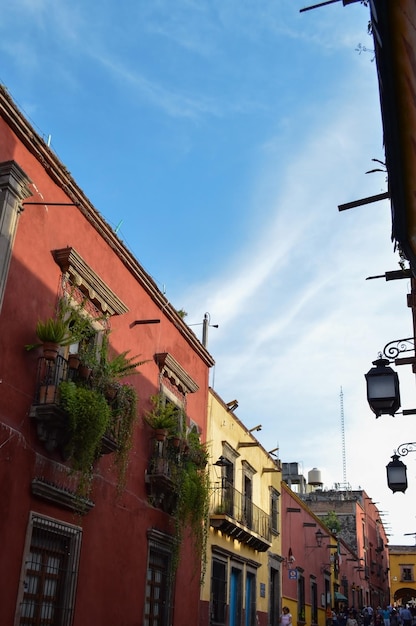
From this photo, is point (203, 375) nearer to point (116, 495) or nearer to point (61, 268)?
point (116, 495)

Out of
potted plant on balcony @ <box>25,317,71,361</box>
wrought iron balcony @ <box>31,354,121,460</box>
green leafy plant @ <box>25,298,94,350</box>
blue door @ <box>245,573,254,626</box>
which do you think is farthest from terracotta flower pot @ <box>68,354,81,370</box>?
blue door @ <box>245,573,254,626</box>

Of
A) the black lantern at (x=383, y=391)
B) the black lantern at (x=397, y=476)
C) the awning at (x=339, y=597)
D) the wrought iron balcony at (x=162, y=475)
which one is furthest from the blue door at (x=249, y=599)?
the awning at (x=339, y=597)

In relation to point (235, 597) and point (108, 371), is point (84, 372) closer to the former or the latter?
point (108, 371)

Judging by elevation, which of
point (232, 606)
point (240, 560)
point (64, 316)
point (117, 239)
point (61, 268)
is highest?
point (117, 239)

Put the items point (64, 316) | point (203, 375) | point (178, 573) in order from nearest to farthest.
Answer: point (64, 316) < point (178, 573) < point (203, 375)

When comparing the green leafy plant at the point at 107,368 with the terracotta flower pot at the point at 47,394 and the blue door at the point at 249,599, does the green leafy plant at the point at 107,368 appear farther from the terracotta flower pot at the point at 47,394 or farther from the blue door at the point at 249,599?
the blue door at the point at 249,599

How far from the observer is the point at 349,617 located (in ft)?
87.7

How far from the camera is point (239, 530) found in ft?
55.4

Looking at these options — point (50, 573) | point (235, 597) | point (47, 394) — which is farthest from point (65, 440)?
point (235, 597)

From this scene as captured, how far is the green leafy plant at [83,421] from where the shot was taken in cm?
905

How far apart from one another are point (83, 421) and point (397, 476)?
5100 mm

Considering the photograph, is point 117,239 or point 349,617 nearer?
point 117,239

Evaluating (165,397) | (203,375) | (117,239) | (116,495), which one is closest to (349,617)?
(203,375)

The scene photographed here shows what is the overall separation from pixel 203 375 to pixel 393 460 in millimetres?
6312
